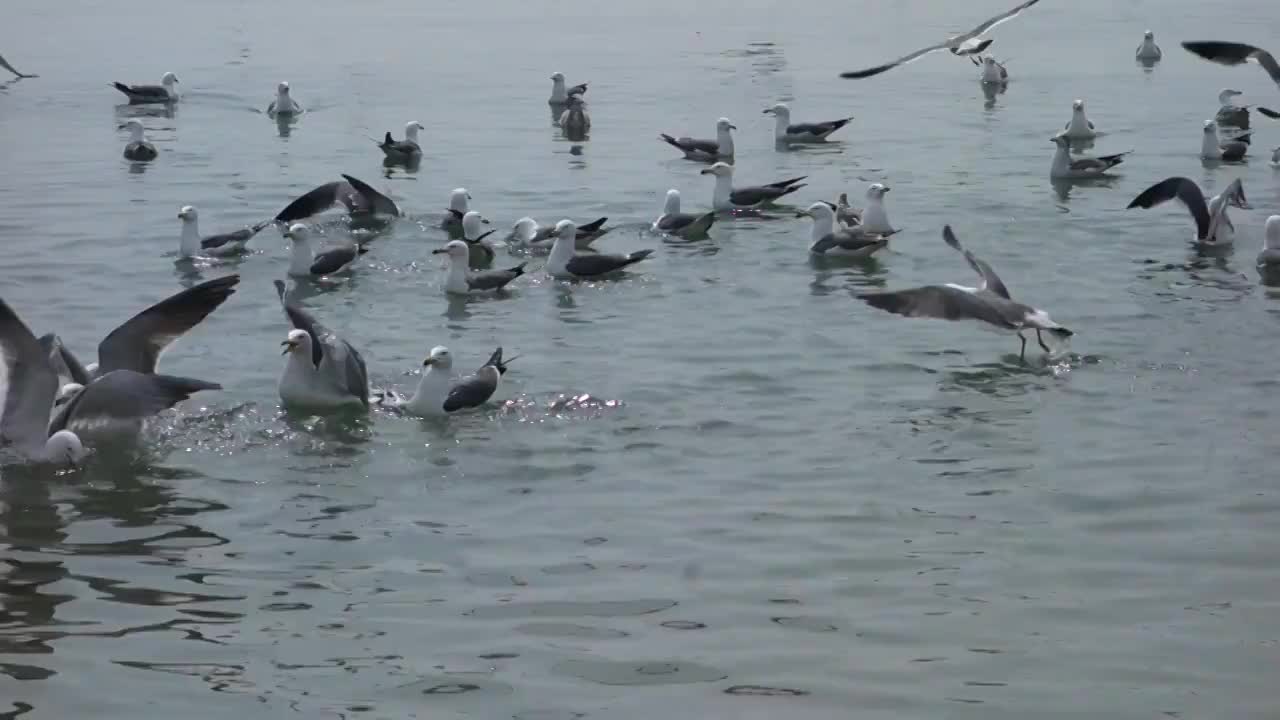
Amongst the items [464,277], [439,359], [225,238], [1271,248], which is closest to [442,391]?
[439,359]

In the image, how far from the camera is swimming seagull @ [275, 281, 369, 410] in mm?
14672

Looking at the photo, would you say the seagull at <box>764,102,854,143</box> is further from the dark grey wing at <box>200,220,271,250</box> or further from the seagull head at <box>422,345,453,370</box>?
the seagull head at <box>422,345,453,370</box>

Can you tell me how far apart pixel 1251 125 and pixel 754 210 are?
1324cm

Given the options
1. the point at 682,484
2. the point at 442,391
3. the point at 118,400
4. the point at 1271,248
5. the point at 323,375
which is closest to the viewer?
the point at 682,484

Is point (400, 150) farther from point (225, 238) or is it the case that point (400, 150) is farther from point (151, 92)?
point (151, 92)

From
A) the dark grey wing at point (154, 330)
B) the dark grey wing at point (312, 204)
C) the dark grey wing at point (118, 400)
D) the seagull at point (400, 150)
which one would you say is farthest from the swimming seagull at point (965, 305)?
the seagull at point (400, 150)

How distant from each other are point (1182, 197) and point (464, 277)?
8743 millimetres

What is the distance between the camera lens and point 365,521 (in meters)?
12.0

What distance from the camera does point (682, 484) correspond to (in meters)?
12.7

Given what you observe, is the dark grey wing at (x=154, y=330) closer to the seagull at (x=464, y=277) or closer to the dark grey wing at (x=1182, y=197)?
the seagull at (x=464, y=277)

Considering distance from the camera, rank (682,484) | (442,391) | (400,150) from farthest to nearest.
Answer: (400,150), (442,391), (682,484)

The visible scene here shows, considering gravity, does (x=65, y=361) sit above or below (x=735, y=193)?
below

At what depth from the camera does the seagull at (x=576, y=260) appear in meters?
20.1

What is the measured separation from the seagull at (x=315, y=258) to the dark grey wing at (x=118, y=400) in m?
6.58
